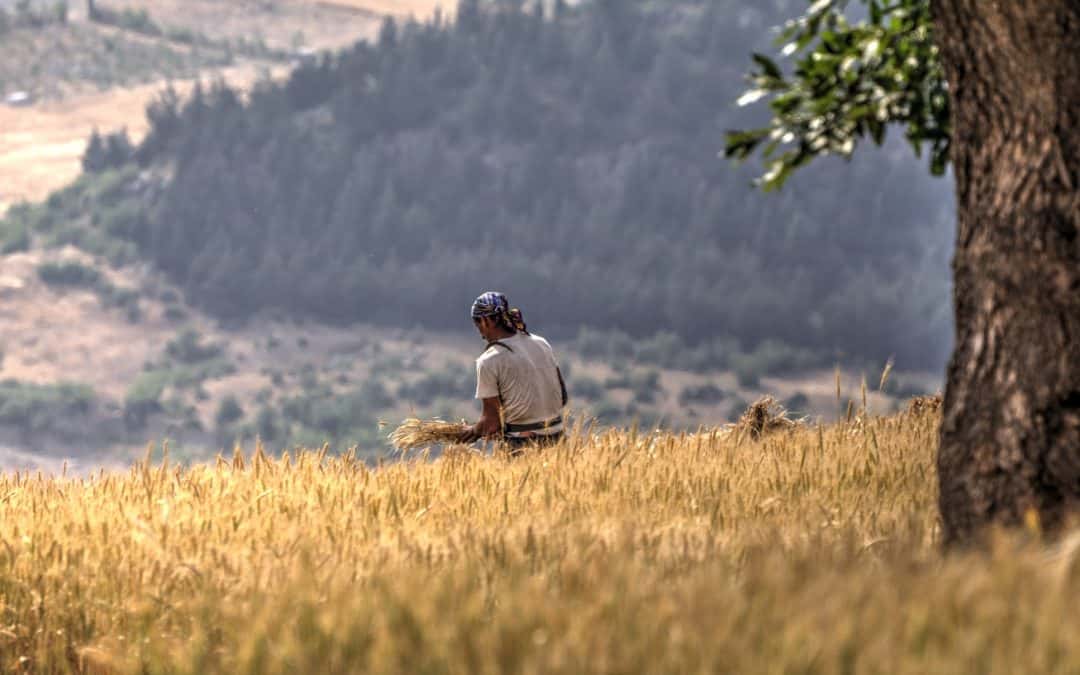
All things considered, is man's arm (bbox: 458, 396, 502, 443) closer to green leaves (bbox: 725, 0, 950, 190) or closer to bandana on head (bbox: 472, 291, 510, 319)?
bandana on head (bbox: 472, 291, 510, 319)

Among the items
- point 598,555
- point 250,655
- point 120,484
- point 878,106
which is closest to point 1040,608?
point 598,555

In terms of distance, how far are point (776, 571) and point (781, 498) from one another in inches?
122

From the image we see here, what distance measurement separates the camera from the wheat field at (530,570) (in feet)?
12.2

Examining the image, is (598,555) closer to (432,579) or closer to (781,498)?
(432,579)

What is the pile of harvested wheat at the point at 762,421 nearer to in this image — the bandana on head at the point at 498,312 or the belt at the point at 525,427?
the belt at the point at 525,427

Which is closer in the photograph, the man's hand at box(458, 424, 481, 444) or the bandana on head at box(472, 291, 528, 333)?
the man's hand at box(458, 424, 481, 444)

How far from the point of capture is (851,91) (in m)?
8.06

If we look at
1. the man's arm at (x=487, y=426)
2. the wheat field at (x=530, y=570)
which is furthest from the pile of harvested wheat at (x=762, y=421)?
the wheat field at (x=530, y=570)

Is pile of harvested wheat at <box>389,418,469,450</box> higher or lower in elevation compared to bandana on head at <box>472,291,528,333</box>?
lower

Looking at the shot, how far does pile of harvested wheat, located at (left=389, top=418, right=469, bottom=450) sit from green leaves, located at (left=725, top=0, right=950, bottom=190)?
11.5ft

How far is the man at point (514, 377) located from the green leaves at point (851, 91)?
128 inches

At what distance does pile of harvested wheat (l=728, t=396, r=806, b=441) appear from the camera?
11359mm

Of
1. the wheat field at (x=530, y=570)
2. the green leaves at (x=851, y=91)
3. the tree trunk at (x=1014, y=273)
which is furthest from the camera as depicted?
the green leaves at (x=851, y=91)

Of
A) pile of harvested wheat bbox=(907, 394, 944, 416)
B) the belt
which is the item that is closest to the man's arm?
the belt
